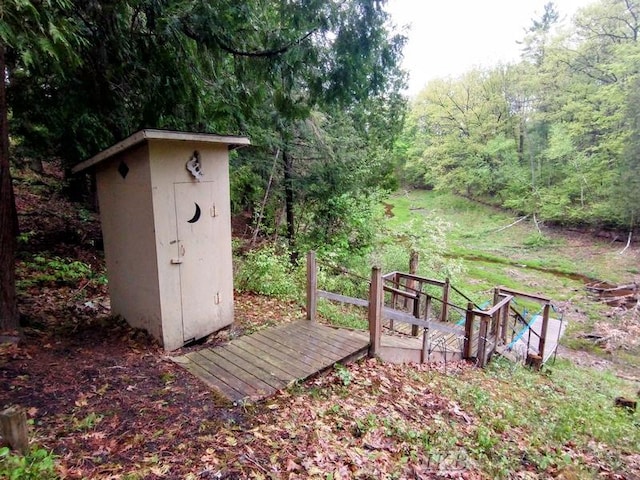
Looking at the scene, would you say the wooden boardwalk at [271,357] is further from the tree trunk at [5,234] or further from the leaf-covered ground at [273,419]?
the tree trunk at [5,234]

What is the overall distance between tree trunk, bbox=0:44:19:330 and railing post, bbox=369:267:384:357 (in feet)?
12.9

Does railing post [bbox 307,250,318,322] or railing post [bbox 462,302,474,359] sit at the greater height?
railing post [bbox 307,250,318,322]

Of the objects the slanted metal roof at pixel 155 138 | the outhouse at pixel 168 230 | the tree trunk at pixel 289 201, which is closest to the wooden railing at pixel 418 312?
the outhouse at pixel 168 230

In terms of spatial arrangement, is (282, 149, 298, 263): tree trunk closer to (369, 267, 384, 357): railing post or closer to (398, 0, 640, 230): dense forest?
(369, 267, 384, 357): railing post

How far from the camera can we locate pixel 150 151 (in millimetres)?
3852

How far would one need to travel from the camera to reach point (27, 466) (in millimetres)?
2152

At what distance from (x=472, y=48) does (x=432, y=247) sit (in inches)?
1002

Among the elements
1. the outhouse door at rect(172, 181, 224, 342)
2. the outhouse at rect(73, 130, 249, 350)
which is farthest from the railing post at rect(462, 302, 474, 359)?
the outhouse door at rect(172, 181, 224, 342)

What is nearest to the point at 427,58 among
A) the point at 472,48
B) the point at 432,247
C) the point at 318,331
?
the point at 472,48

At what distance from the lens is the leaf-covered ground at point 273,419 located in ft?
8.52

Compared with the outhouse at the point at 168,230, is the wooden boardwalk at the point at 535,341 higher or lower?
lower

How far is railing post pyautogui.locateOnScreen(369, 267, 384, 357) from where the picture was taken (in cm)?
465

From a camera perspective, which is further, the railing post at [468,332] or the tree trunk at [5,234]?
the railing post at [468,332]

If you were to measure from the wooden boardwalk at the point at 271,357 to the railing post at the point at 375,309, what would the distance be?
127 mm
